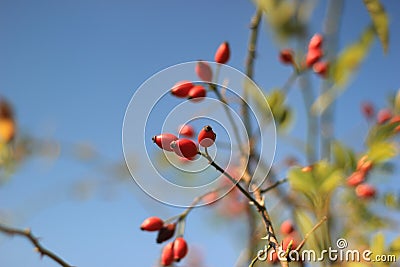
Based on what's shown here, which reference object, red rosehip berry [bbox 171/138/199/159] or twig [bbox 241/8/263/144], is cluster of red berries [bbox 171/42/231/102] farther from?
red rosehip berry [bbox 171/138/199/159]

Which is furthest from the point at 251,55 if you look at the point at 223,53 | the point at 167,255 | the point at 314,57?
the point at 167,255

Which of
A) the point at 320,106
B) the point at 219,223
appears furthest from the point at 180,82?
the point at 219,223

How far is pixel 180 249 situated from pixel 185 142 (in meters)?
0.27

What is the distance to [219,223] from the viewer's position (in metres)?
1.74

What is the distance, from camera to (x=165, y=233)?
816mm

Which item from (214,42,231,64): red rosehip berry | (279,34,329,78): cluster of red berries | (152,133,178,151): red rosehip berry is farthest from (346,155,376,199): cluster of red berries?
(152,133,178,151): red rosehip berry

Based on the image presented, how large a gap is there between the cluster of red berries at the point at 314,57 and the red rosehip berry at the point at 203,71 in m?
0.28

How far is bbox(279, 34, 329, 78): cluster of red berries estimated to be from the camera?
0.98 metres

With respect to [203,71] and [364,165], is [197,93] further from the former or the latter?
[364,165]

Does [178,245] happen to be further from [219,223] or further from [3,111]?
[3,111]

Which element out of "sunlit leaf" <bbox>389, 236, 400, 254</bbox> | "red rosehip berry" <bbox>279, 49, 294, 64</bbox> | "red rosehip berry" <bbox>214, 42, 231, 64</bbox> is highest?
"red rosehip berry" <bbox>279, 49, 294, 64</bbox>

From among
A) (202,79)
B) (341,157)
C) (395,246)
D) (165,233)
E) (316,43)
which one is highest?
(316,43)

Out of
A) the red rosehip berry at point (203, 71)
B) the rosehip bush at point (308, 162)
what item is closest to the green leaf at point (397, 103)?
the rosehip bush at point (308, 162)

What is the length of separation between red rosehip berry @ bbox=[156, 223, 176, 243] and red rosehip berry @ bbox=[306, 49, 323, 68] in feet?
1.60
